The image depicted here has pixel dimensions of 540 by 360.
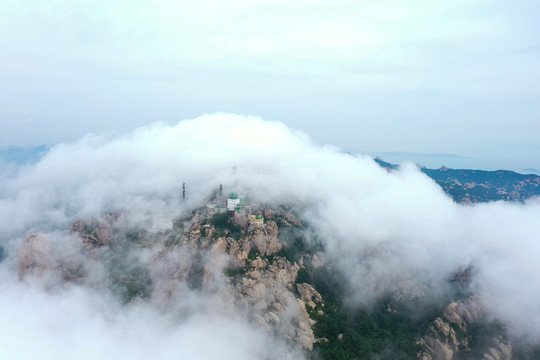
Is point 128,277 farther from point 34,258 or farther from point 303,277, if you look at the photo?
point 303,277

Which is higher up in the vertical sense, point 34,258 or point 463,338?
point 463,338

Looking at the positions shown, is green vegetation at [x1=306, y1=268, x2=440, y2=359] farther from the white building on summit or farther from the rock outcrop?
the rock outcrop

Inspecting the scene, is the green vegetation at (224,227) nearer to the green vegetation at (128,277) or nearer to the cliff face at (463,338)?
the green vegetation at (128,277)

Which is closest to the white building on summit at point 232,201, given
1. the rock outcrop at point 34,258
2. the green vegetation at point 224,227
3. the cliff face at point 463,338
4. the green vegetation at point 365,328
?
the green vegetation at point 224,227

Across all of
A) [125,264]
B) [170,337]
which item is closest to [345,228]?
Answer: [170,337]

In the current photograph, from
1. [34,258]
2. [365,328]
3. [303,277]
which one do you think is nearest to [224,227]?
[303,277]

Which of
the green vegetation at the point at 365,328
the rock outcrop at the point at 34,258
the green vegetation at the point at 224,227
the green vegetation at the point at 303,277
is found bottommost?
the rock outcrop at the point at 34,258

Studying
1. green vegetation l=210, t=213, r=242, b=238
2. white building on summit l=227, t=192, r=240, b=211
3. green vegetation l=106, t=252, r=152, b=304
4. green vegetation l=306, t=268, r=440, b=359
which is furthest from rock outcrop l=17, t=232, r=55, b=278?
green vegetation l=306, t=268, r=440, b=359

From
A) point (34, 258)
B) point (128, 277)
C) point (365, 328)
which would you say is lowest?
point (34, 258)

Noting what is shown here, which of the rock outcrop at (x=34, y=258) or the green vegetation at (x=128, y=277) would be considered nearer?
the green vegetation at (x=128, y=277)

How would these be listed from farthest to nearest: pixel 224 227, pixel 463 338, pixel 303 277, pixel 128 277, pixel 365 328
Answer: pixel 224 227 < pixel 128 277 < pixel 303 277 < pixel 365 328 < pixel 463 338

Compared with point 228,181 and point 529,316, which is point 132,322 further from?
point 529,316
